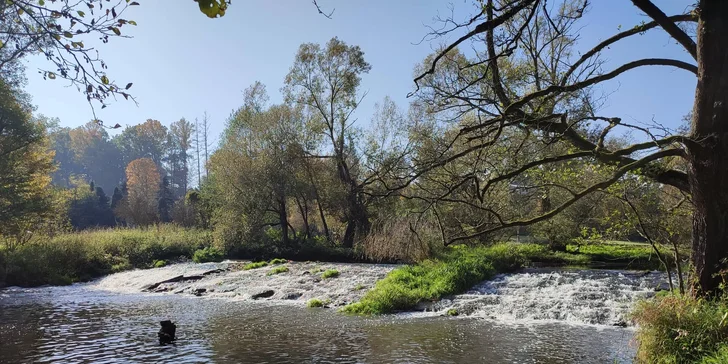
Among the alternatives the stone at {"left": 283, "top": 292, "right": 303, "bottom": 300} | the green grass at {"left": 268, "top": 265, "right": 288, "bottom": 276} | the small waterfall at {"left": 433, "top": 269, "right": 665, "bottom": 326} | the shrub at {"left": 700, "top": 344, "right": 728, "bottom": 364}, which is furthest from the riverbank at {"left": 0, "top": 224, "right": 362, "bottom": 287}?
the shrub at {"left": 700, "top": 344, "right": 728, "bottom": 364}

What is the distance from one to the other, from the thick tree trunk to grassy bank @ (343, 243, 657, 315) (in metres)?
8.07

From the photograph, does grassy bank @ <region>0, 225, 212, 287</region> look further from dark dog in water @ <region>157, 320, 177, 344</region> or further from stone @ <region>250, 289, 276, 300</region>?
dark dog in water @ <region>157, 320, 177, 344</region>

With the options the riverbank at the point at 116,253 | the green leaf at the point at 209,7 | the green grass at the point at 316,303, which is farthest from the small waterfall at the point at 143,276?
the green leaf at the point at 209,7

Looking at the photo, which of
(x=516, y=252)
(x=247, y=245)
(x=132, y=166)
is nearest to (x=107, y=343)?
(x=516, y=252)

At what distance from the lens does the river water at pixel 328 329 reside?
9.27m

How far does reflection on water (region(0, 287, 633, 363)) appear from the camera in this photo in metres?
9.15

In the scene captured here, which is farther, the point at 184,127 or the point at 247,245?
the point at 184,127

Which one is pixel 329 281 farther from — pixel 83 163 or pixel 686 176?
pixel 83 163

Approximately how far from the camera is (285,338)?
35.8ft

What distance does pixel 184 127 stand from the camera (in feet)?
244

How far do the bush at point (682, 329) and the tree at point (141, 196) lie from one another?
43.1m

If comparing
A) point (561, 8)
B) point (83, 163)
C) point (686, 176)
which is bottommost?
point (686, 176)

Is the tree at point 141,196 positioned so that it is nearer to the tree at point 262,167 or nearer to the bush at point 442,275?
the tree at point 262,167

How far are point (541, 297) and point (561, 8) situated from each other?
10.2 m
